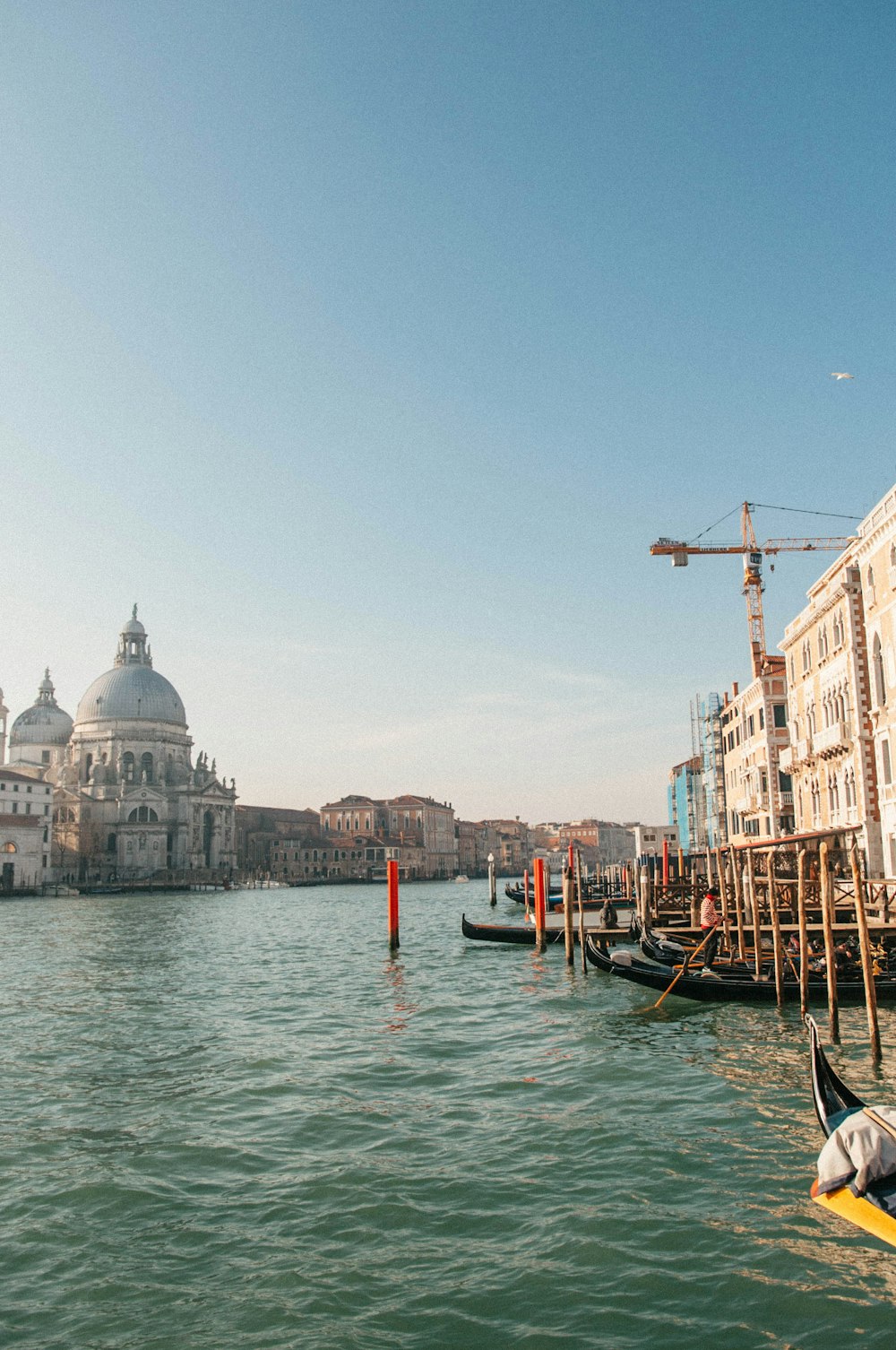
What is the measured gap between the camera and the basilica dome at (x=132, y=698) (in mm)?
95562

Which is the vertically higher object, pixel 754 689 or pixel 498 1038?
pixel 754 689

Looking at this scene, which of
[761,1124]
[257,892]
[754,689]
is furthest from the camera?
[257,892]

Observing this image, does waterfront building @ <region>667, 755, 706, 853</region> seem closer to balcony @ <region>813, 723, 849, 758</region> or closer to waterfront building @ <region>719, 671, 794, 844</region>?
waterfront building @ <region>719, 671, 794, 844</region>

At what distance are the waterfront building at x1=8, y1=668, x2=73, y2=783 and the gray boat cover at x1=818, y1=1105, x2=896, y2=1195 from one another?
9902 cm

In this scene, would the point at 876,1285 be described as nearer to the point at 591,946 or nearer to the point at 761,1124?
the point at 761,1124

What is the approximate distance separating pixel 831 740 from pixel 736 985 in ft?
47.1

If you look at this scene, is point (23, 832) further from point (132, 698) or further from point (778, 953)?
point (778, 953)

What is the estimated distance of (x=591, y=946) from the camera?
716 inches

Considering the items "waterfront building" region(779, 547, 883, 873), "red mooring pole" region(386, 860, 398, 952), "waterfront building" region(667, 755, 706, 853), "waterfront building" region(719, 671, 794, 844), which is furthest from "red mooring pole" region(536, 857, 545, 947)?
"waterfront building" region(667, 755, 706, 853)

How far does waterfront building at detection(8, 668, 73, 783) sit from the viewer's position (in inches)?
3959

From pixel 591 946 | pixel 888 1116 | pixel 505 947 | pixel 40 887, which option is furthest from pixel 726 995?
pixel 40 887

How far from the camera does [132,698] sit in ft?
315

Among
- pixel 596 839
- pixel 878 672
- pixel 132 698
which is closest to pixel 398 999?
pixel 878 672

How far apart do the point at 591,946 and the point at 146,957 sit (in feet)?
41.7
